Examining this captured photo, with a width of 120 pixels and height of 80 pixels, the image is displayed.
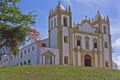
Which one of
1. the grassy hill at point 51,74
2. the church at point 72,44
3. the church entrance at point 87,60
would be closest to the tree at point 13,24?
the grassy hill at point 51,74

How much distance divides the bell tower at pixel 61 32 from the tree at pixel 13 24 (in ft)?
132

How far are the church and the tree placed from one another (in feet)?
129

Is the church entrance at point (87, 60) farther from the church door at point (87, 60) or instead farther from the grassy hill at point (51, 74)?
the grassy hill at point (51, 74)

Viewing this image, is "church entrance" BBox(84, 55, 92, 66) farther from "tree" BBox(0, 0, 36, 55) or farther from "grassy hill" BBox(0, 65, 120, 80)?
"tree" BBox(0, 0, 36, 55)

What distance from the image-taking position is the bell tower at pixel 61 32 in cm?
6031

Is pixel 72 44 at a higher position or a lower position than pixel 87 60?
higher

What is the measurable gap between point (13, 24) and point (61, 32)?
42.1 m

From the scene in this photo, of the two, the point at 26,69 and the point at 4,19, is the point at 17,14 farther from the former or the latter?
the point at 26,69

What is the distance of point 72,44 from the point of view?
62062mm

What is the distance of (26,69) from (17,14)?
1723 cm

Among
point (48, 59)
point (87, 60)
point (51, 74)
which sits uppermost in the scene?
point (48, 59)

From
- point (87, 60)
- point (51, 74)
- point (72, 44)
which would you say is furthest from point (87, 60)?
point (51, 74)

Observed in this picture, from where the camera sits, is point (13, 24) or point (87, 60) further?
point (87, 60)

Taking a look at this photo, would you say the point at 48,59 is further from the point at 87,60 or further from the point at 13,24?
the point at 13,24
